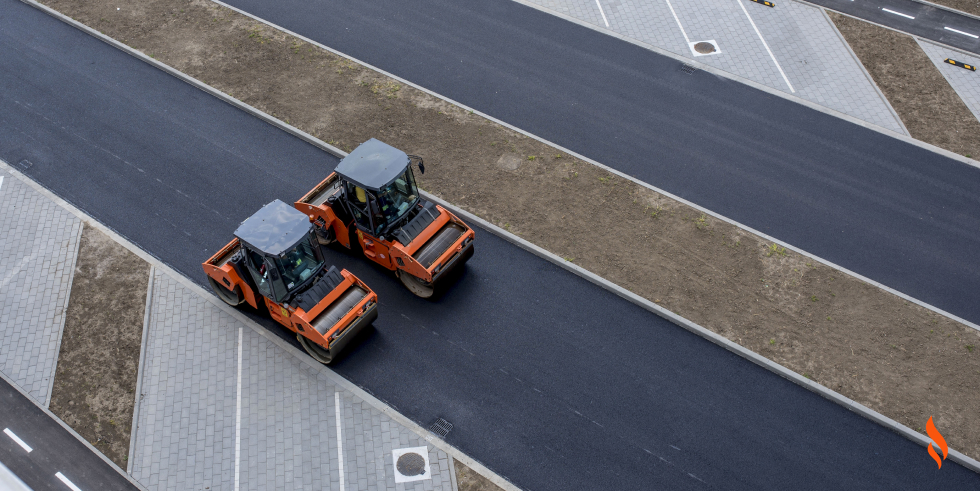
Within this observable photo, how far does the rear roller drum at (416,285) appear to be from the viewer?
15023 mm

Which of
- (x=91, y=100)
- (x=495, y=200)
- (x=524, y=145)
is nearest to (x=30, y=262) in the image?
(x=91, y=100)

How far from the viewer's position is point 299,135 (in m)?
18.6

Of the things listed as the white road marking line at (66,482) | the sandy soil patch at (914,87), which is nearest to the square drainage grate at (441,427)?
the white road marking line at (66,482)

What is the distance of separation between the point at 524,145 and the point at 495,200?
220 cm

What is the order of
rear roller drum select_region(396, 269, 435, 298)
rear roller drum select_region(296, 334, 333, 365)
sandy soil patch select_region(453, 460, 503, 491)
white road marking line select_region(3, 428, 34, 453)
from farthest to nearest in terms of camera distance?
rear roller drum select_region(396, 269, 435, 298), rear roller drum select_region(296, 334, 333, 365), white road marking line select_region(3, 428, 34, 453), sandy soil patch select_region(453, 460, 503, 491)

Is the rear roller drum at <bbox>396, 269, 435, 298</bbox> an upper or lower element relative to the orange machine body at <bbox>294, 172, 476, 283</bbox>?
lower

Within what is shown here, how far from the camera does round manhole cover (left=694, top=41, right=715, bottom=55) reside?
21453mm

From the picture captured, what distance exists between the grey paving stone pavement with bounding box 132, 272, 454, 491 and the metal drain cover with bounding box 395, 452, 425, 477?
0.51ft

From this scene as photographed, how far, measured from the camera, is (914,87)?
A: 20500 millimetres

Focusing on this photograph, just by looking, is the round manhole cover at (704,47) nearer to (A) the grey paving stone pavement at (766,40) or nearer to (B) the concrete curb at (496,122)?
(A) the grey paving stone pavement at (766,40)

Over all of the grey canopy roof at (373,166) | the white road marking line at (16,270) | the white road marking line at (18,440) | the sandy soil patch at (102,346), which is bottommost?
the white road marking line at (18,440)

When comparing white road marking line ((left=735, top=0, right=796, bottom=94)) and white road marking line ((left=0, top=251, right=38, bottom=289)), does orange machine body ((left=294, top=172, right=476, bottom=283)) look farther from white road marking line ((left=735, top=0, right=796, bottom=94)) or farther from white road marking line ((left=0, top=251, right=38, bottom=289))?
white road marking line ((left=735, top=0, right=796, bottom=94))

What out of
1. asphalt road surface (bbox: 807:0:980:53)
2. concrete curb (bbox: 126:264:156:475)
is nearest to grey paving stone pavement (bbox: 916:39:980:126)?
asphalt road surface (bbox: 807:0:980:53)

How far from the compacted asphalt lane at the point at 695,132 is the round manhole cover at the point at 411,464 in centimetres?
932
